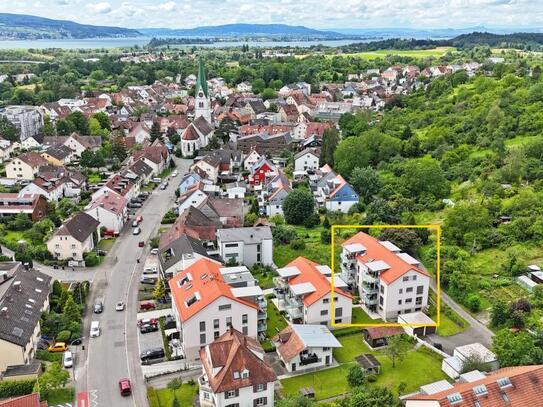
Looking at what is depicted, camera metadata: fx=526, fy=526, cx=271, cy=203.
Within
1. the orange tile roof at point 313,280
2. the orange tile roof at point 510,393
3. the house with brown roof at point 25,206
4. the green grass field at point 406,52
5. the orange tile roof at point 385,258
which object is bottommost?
the house with brown roof at point 25,206

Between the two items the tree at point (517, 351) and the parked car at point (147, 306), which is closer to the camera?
the tree at point (517, 351)

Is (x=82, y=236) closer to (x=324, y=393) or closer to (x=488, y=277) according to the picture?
(x=324, y=393)

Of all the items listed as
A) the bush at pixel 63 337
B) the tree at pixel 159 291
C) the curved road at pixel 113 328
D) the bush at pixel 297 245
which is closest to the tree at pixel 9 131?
the curved road at pixel 113 328

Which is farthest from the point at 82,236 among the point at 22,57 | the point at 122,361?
the point at 22,57

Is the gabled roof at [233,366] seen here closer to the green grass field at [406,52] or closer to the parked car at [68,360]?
the parked car at [68,360]

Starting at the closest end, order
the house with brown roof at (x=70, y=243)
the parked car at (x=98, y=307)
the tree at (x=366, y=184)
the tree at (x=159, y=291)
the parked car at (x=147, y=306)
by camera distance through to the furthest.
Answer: the parked car at (x=98, y=307)
the parked car at (x=147, y=306)
the tree at (x=159, y=291)
the house with brown roof at (x=70, y=243)
the tree at (x=366, y=184)
